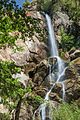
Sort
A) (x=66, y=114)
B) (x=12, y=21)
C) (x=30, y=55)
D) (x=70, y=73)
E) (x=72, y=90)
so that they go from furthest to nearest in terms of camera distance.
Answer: (x=30, y=55) → (x=70, y=73) → (x=72, y=90) → (x=66, y=114) → (x=12, y=21)

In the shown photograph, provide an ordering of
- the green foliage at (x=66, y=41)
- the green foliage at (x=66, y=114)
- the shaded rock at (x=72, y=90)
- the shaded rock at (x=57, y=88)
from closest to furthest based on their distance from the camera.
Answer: the green foliage at (x=66, y=114)
the shaded rock at (x=72, y=90)
the shaded rock at (x=57, y=88)
the green foliage at (x=66, y=41)

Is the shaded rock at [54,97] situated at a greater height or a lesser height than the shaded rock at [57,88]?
lesser

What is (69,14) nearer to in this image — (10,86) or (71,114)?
(71,114)

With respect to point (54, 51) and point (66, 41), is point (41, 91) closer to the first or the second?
point (54, 51)

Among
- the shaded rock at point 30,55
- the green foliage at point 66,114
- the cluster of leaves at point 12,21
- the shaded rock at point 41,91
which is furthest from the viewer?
the shaded rock at point 30,55

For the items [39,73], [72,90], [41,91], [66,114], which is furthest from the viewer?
[39,73]

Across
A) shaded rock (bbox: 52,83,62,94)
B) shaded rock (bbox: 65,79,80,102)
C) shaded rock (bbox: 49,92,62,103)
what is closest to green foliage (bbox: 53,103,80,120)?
shaded rock (bbox: 49,92,62,103)

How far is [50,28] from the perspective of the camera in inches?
1964

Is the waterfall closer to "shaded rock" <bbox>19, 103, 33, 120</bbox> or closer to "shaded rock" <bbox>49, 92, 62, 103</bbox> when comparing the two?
"shaded rock" <bbox>49, 92, 62, 103</bbox>

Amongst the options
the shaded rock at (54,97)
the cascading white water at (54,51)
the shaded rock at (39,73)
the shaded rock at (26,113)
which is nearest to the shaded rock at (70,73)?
the cascading white water at (54,51)

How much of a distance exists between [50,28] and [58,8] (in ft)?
18.1

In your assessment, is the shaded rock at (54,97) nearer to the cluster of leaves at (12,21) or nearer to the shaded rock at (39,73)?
the shaded rock at (39,73)

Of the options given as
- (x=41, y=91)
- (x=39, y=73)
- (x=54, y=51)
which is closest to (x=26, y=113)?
(x=41, y=91)

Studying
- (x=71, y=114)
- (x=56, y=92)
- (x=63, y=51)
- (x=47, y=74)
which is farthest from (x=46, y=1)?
(x=71, y=114)
